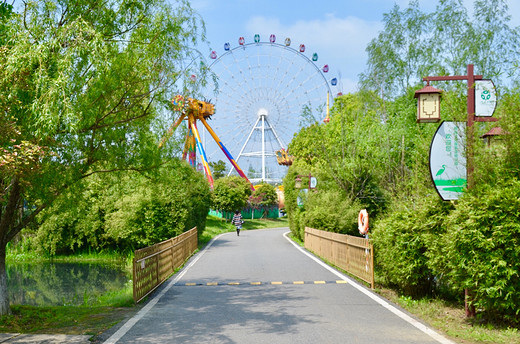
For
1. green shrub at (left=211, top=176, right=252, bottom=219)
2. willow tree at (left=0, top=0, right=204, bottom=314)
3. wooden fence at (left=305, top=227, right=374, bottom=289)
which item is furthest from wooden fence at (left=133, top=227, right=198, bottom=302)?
green shrub at (left=211, top=176, right=252, bottom=219)

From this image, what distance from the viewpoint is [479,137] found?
329 inches

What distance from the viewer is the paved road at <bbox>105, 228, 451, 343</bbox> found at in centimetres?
665

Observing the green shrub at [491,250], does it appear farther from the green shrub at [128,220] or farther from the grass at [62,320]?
the green shrub at [128,220]

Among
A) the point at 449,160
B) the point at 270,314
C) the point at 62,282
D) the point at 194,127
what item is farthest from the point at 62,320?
the point at 194,127

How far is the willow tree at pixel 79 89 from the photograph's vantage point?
695cm

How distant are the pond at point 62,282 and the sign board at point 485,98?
33.6 feet

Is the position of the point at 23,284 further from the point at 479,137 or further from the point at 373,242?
the point at 479,137

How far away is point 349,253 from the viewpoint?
13.5 meters

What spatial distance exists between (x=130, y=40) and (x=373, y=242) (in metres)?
6.61

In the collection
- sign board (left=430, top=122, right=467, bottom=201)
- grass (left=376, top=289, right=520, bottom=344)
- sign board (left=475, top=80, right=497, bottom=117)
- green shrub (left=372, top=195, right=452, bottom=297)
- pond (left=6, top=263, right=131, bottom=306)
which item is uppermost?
sign board (left=475, top=80, right=497, bottom=117)

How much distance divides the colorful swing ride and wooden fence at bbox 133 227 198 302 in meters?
2.31

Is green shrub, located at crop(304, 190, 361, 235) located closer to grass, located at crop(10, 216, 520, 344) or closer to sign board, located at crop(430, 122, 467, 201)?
grass, located at crop(10, 216, 520, 344)

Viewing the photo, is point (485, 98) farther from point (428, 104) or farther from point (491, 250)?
point (491, 250)

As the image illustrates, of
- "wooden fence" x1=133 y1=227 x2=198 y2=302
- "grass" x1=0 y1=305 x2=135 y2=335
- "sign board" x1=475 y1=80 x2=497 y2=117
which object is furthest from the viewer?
"wooden fence" x1=133 y1=227 x2=198 y2=302
